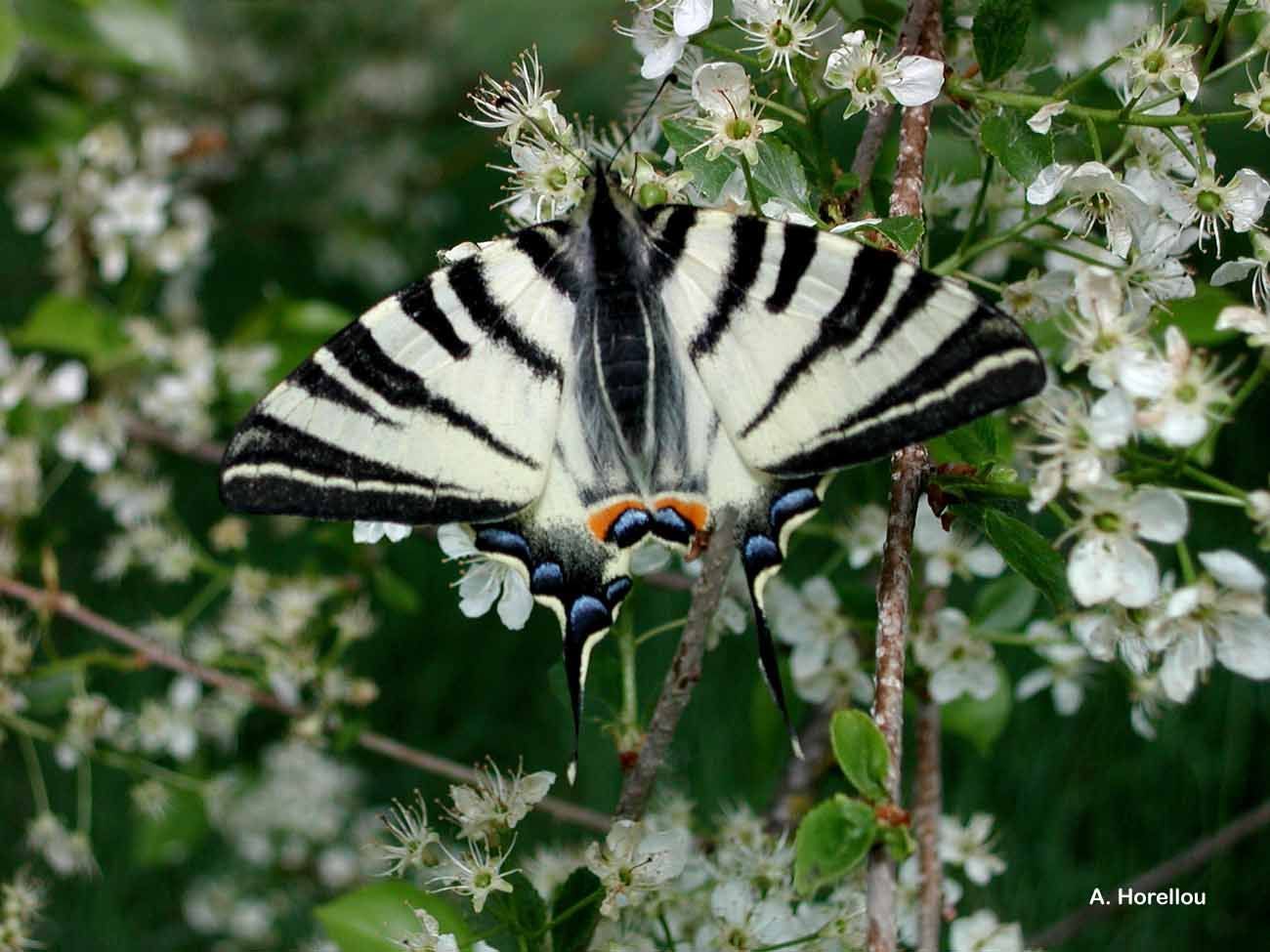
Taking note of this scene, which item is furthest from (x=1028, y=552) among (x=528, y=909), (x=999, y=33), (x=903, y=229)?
(x=528, y=909)

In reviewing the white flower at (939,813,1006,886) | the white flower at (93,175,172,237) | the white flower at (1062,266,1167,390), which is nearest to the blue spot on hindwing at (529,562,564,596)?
the white flower at (1062,266,1167,390)

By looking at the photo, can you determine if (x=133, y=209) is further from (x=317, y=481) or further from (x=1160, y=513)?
(x=1160, y=513)

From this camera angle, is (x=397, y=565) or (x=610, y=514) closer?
(x=610, y=514)

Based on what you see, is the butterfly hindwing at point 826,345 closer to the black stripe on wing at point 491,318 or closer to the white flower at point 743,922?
the black stripe on wing at point 491,318

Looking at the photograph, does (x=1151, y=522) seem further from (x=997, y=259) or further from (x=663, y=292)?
Result: (x=997, y=259)

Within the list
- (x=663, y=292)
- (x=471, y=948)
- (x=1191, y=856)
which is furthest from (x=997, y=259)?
(x=471, y=948)

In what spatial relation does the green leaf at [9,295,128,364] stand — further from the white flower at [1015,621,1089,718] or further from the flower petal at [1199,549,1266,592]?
the flower petal at [1199,549,1266,592]

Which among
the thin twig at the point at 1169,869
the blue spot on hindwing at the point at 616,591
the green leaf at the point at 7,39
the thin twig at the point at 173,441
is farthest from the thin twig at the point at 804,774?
the green leaf at the point at 7,39
